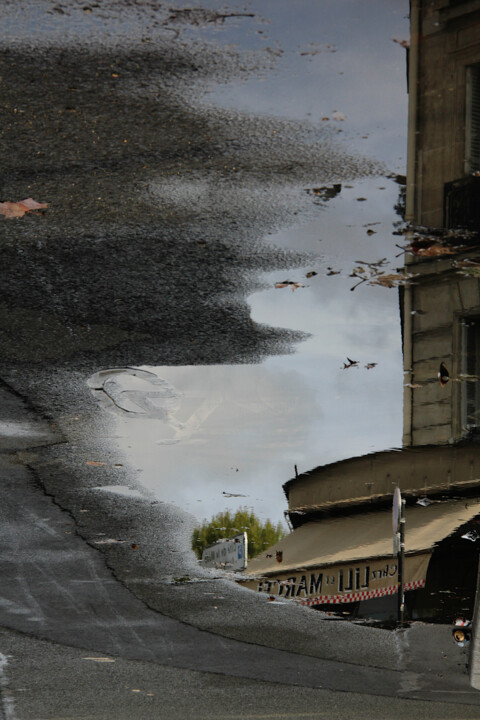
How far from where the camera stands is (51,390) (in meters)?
7.21

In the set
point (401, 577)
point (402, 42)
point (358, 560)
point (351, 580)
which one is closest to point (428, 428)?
point (401, 577)

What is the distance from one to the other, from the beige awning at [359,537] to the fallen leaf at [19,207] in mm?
4562

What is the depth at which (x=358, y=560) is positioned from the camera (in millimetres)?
10031

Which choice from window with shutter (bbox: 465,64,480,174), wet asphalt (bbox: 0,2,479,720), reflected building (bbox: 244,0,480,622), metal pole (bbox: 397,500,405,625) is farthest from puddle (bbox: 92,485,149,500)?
window with shutter (bbox: 465,64,480,174)

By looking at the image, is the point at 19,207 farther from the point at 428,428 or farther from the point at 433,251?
the point at 428,428

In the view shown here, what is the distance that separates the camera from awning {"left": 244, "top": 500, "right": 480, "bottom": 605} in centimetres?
941

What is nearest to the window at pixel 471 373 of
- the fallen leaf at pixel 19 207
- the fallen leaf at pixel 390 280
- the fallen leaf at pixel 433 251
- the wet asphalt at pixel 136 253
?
the fallen leaf at pixel 433 251

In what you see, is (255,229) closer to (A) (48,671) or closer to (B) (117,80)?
(B) (117,80)

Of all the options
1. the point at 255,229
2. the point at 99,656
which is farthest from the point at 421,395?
the point at 99,656

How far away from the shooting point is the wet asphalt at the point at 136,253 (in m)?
6.80

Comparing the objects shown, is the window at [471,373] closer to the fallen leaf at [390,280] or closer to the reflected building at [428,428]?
the reflected building at [428,428]

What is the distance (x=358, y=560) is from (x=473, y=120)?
5.01 m

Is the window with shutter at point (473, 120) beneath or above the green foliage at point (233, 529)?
above

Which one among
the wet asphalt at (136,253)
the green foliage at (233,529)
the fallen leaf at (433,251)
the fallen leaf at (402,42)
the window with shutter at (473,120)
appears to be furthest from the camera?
the window with shutter at (473,120)
